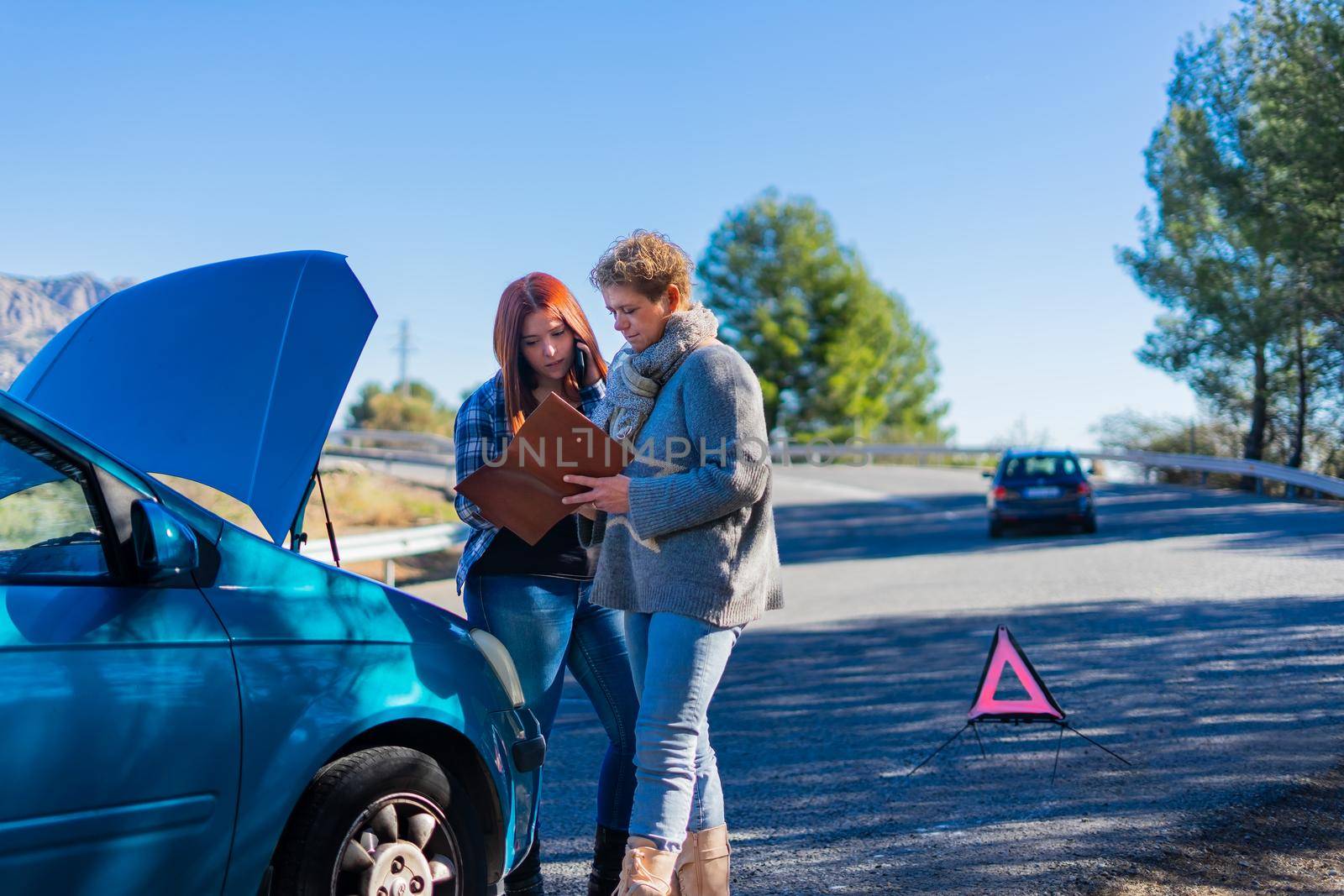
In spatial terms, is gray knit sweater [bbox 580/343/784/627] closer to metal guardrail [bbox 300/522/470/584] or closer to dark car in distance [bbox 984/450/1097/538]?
metal guardrail [bbox 300/522/470/584]

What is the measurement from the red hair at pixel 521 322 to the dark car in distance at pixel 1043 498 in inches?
636

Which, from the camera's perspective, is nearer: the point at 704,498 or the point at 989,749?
the point at 704,498

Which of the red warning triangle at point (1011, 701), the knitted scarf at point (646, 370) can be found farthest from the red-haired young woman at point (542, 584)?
the red warning triangle at point (1011, 701)

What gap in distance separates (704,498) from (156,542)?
1330 mm

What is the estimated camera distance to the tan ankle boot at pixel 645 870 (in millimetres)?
3205

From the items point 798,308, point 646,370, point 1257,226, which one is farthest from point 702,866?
point 798,308

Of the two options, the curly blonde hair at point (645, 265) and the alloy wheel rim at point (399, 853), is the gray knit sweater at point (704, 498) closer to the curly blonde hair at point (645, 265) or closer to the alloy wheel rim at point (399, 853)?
the curly blonde hair at point (645, 265)

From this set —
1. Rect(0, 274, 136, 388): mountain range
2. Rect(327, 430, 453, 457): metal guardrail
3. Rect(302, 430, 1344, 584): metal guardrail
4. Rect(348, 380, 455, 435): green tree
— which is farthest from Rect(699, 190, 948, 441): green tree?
Rect(0, 274, 136, 388): mountain range

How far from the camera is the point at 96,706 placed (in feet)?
8.41

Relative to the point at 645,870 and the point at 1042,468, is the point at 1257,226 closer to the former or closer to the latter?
the point at 1042,468

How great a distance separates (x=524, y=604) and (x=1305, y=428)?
33.5 meters

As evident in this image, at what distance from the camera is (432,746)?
3.42 m

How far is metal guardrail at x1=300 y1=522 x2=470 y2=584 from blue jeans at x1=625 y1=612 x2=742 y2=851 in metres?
7.35

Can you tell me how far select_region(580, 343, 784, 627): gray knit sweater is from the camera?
3281 mm
